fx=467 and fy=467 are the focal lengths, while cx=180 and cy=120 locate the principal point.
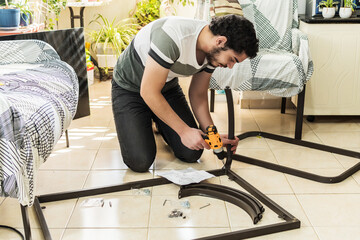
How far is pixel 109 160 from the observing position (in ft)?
8.85

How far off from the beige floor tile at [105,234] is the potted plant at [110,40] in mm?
2642

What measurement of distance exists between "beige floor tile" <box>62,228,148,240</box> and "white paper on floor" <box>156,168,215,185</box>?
443mm

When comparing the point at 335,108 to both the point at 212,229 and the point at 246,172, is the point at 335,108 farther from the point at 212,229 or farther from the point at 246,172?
the point at 212,229

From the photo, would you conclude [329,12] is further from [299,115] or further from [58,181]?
[58,181]

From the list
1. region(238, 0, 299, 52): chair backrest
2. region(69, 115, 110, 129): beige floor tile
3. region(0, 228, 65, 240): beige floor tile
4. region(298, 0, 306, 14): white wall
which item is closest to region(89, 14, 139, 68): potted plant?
region(69, 115, 110, 129): beige floor tile

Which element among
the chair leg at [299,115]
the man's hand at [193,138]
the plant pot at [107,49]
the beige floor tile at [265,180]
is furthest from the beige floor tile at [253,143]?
the plant pot at [107,49]

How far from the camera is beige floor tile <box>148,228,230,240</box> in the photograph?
1.89 meters

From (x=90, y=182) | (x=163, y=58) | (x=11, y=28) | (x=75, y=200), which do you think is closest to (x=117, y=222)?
(x=75, y=200)

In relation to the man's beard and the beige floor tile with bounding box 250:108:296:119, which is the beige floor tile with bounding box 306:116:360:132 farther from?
the man's beard

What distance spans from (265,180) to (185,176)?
417 mm

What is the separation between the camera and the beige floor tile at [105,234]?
189cm

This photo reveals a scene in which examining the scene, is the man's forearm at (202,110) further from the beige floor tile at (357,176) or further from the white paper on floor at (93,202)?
the beige floor tile at (357,176)

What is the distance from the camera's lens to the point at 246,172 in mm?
2525

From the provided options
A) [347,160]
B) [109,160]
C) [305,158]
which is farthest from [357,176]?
[109,160]
